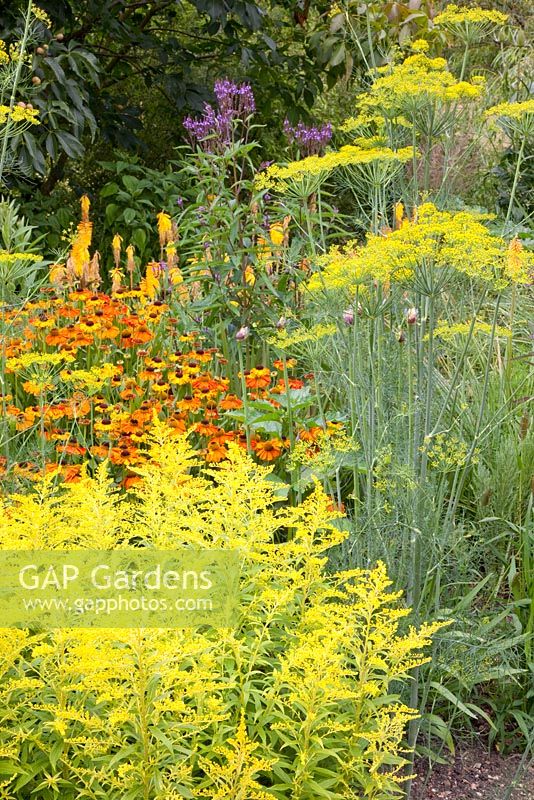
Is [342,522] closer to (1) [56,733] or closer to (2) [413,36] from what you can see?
(1) [56,733]

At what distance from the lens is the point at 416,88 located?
8.23 feet

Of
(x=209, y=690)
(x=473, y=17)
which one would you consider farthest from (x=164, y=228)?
(x=209, y=690)

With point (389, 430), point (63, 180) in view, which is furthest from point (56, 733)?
point (63, 180)

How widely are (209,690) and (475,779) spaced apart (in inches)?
45.6

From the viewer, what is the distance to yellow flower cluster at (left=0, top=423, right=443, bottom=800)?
6.19ft

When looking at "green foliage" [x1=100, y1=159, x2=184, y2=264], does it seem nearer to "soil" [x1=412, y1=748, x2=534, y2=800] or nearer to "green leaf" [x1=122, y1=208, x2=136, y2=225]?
"green leaf" [x1=122, y1=208, x2=136, y2=225]

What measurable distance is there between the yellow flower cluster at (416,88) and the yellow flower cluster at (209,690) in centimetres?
108

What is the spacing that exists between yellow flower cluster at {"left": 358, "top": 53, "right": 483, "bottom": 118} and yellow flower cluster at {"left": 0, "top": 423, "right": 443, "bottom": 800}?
3.54 feet

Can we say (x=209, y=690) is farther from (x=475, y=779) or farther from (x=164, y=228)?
(x=164, y=228)

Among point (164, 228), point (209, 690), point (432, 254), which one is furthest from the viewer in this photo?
point (164, 228)

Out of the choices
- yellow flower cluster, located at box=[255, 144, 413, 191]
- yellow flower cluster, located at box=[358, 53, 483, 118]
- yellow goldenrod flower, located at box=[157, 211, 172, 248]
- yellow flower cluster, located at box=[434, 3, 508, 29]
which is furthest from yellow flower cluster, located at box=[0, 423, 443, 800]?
yellow goldenrod flower, located at box=[157, 211, 172, 248]

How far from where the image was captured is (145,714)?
189cm

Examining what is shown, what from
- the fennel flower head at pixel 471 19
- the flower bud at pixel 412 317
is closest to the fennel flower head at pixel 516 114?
the fennel flower head at pixel 471 19

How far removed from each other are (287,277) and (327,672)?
223cm
